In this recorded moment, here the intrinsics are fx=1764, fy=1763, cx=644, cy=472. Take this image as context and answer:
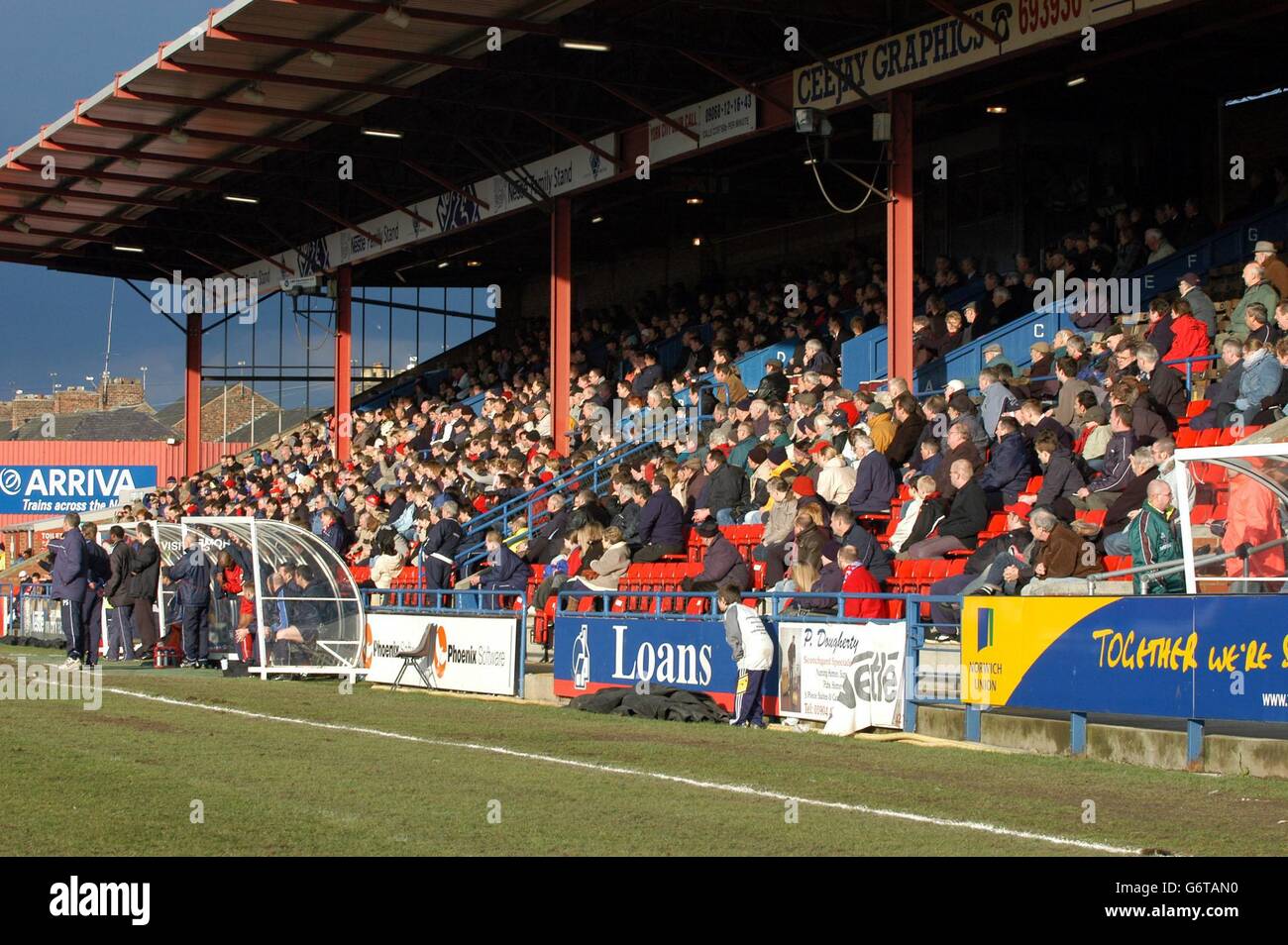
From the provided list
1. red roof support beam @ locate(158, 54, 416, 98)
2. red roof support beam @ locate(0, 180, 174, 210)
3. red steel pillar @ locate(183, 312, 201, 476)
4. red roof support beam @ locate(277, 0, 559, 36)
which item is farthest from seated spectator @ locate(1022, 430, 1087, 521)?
red steel pillar @ locate(183, 312, 201, 476)

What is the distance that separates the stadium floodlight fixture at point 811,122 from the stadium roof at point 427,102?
0.77 meters

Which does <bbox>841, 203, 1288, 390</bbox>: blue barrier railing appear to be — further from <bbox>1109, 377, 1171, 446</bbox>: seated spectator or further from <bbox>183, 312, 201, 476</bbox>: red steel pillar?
<bbox>183, 312, 201, 476</bbox>: red steel pillar

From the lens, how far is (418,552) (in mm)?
25641

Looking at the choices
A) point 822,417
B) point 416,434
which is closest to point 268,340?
point 416,434

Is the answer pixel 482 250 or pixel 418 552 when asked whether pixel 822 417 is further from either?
pixel 482 250

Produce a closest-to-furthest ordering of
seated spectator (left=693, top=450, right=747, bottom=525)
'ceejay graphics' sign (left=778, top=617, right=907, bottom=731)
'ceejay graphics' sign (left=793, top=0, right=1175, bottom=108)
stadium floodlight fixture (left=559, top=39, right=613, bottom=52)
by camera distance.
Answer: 'ceejay graphics' sign (left=778, top=617, right=907, bottom=731) → 'ceejay graphics' sign (left=793, top=0, right=1175, bottom=108) → seated spectator (left=693, top=450, right=747, bottom=525) → stadium floodlight fixture (left=559, top=39, right=613, bottom=52)

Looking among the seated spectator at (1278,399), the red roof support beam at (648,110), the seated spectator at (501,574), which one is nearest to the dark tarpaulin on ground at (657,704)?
the seated spectator at (501,574)

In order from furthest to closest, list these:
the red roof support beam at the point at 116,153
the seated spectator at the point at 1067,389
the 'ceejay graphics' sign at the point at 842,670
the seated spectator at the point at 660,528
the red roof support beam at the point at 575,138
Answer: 1. the red roof support beam at the point at 116,153
2. the red roof support beam at the point at 575,138
3. the seated spectator at the point at 660,528
4. the seated spectator at the point at 1067,389
5. the 'ceejay graphics' sign at the point at 842,670

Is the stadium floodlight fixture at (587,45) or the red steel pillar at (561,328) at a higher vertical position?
the stadium floodlight fixture at (587,45)

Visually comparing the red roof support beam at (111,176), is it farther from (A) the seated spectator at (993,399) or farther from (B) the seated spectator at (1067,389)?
(B) the seated spectator at (1067,389)

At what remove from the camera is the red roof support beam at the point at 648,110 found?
2688cm

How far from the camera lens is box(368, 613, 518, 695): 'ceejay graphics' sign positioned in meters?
20.0

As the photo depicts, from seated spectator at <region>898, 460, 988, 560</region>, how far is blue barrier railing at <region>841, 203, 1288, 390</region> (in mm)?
6466

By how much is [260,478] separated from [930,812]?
33961mm
